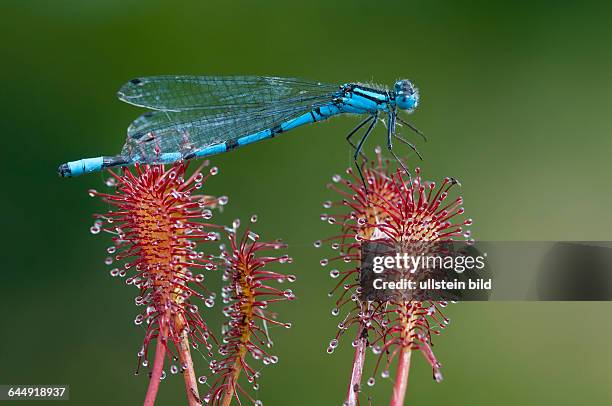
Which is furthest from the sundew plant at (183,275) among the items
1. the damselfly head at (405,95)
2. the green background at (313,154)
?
the green background at (313,154)

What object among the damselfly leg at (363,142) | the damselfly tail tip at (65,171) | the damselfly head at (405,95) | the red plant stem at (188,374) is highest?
the damselfly head at (405,95)

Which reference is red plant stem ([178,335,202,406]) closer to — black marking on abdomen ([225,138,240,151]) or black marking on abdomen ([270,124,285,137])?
black marking on abdomen ([225,138,240,151])

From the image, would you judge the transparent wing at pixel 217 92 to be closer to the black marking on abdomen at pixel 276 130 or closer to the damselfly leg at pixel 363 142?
the black marking on abdomen at pixel 276 130

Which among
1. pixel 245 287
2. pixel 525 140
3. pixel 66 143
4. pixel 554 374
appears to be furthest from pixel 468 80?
pixel 245 287

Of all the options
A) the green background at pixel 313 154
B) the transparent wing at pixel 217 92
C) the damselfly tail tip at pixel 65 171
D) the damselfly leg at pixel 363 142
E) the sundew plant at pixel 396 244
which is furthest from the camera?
the green background at pixel 313 154

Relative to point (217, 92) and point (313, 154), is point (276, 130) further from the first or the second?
point (313, 154)

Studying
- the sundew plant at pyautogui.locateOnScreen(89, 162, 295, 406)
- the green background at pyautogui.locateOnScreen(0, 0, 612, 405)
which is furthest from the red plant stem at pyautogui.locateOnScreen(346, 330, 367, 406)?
the green background at pyautogui.locateOnScreen(0, 0, 612, 405)
